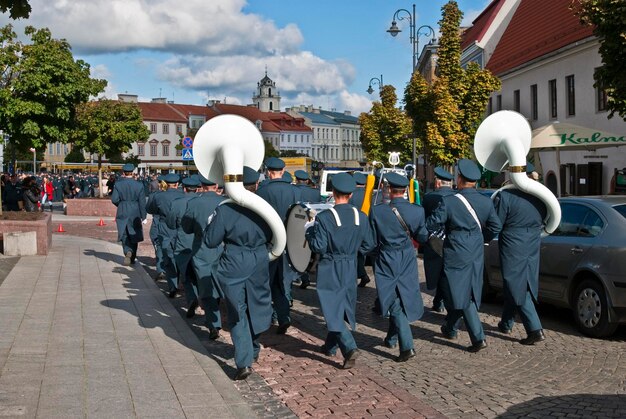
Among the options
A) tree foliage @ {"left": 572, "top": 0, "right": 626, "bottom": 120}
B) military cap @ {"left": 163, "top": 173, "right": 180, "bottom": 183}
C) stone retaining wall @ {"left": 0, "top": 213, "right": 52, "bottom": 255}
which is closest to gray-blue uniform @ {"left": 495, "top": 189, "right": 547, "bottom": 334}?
military cap @ {"left": 163, "top": 173, "right": 180, "bottom": 183}

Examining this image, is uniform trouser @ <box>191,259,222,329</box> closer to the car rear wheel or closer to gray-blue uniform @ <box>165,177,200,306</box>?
gray-blue uniform @ <box>165,177,200,306</box>

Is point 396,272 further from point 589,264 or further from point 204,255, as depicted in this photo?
point 204,255

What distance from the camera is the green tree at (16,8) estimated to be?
20.5 ft

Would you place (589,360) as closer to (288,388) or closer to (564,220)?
(564,220)

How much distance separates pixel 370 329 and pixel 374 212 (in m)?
2.14

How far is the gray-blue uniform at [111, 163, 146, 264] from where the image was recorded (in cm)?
1564

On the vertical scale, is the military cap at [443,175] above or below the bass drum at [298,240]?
Answer: above

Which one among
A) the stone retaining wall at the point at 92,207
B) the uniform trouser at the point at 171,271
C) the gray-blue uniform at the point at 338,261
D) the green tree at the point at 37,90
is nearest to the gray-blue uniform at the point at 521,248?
the gray-blue uniform at the point at 338,261

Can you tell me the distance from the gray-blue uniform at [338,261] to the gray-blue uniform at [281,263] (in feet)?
3.18

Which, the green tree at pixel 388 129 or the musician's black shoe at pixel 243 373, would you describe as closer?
the musician's black shoe at pixel 243 373

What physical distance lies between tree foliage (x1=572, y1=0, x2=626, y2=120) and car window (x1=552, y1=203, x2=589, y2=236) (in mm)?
5164

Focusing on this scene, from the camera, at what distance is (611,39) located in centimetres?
1410

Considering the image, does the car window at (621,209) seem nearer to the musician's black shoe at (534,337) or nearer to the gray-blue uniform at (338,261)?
the musician's black shoe at (534,337)

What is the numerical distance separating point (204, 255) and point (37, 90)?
54.4 feet
